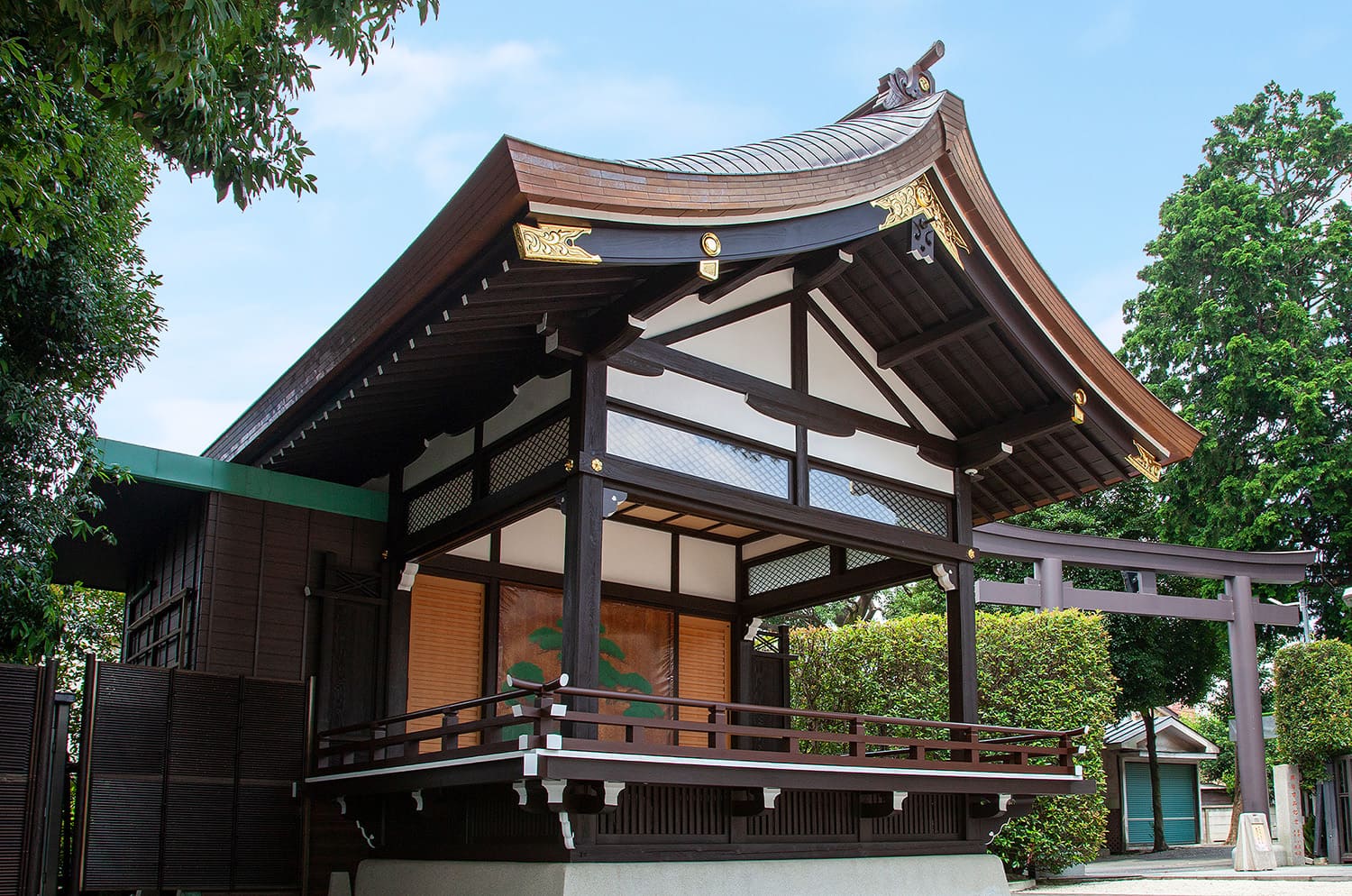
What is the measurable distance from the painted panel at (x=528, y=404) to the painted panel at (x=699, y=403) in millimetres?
436

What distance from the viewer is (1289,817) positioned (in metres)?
18.6

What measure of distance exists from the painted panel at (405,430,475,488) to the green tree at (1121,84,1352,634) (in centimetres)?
1968

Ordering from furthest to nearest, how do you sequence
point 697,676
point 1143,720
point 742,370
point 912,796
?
point 1143,720 → point 697,676 → point 912,796 → point 742,370

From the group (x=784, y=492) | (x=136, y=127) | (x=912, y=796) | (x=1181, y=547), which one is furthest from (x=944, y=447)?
(x=1181, y=547)

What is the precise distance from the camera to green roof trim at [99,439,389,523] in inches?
377

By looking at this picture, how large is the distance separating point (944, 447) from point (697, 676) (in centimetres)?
354

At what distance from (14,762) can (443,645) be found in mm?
3624

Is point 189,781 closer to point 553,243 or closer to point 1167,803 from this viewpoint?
point 553,243

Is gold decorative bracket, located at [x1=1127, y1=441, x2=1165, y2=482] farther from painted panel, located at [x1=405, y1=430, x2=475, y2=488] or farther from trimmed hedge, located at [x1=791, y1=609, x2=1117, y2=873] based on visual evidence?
painted panel, located at [x1=405, y1=430, x2=475, y2=488]

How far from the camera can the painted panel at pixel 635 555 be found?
11562 millimetres

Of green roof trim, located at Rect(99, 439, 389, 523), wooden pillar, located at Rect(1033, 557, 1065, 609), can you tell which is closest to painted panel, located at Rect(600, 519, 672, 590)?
green roof trim, located at Rect(99, 439, 389, 523)

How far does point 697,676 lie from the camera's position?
1206 centimetres

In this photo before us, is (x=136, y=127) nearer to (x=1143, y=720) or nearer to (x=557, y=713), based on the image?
(x=557, y=713)

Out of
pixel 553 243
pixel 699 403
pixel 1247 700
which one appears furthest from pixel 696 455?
pixel 1247 700
